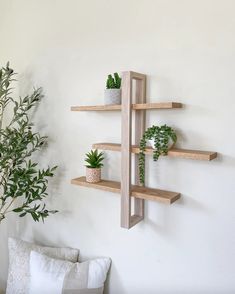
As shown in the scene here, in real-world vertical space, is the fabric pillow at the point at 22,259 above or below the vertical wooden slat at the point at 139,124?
below

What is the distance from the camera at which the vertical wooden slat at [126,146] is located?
1115mm

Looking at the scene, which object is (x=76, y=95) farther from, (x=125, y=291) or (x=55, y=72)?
(x=125, y=291)

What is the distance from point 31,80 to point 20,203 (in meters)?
0.91

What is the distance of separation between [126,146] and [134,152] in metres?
0.05

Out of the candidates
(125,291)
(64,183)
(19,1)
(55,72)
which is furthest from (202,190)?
(19,1)

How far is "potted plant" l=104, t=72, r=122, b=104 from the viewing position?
4.00 feet

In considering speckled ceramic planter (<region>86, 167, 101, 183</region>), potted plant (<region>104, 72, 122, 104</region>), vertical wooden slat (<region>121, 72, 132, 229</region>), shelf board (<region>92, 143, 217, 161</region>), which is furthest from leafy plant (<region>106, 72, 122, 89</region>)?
speckled ceramic planter (<region>86, 167, 101, 183</region>)

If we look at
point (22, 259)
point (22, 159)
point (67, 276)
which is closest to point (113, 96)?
point (22, 159)

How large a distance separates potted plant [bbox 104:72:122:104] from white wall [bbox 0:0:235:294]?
105 mm

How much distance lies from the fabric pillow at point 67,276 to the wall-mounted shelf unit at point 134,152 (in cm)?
43

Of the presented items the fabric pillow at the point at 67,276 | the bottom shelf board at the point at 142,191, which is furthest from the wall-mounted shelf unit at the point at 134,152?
the fabric pillow at the point at 67,276

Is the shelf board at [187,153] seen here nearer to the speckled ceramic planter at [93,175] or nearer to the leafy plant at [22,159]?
the speckled ceramic planter at [93,175]

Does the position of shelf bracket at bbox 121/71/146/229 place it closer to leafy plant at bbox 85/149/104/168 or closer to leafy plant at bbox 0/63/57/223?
leafy plant at bbox 85/149/104/168

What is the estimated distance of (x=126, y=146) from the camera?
3.76 feet
